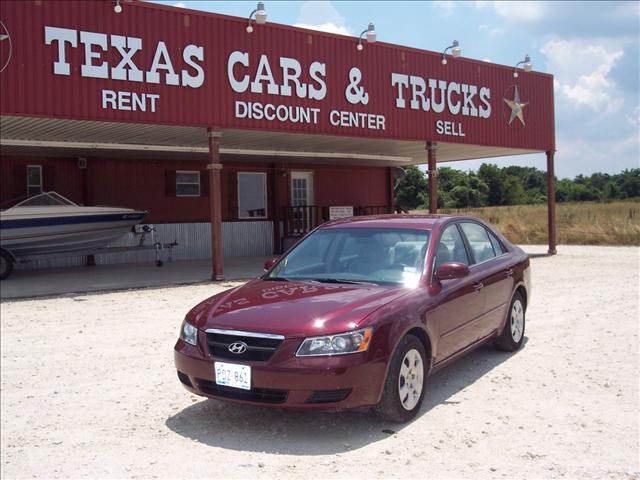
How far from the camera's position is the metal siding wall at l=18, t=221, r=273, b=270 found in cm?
1747

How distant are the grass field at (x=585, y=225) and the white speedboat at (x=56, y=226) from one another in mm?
11650

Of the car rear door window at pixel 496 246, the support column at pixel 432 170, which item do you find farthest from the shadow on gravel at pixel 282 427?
the support column at pixel 432 170

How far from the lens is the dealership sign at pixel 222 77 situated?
11.1 metres

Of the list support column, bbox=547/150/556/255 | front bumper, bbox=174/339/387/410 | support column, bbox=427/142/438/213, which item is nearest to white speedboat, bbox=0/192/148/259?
support column, bbox=427/142/438/213

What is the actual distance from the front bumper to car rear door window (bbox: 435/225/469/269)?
1455 mm

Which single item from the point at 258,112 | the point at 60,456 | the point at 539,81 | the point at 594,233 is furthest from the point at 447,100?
the point at 60,456

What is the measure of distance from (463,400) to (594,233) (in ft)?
69.4

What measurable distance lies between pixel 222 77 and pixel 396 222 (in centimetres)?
816

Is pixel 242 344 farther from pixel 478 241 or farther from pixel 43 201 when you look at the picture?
pixel 43 201

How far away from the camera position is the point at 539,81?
64.1 ft

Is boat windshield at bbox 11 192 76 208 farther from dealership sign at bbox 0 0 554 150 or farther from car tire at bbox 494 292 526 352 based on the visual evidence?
car tire at bbox 494 292 526 352

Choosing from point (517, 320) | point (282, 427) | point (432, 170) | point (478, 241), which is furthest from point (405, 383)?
point (432, 170)

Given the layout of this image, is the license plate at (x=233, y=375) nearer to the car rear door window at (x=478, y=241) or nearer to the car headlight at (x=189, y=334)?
the car headlight at (x=189, y=334)

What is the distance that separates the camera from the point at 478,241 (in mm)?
6422
